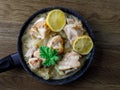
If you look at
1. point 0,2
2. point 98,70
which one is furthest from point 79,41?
point 0,2

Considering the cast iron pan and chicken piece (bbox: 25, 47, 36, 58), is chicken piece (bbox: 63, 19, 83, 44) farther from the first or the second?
chicken piece (bbox: 25, 47, 36, 58)

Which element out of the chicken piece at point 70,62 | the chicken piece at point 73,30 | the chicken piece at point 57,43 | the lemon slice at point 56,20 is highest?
the lemon slice at point 56,20

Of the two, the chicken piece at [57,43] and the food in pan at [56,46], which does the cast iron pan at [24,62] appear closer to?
the food in pan at [56,46]

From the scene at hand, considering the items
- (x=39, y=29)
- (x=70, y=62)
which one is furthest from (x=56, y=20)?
(x=70, y=62)

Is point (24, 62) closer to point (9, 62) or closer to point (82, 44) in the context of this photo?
point (9, 62)

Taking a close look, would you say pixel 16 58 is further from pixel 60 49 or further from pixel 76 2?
pixel 76 2

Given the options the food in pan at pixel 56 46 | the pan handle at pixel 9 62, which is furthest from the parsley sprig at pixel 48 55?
the pan handle at pixel 9 62
